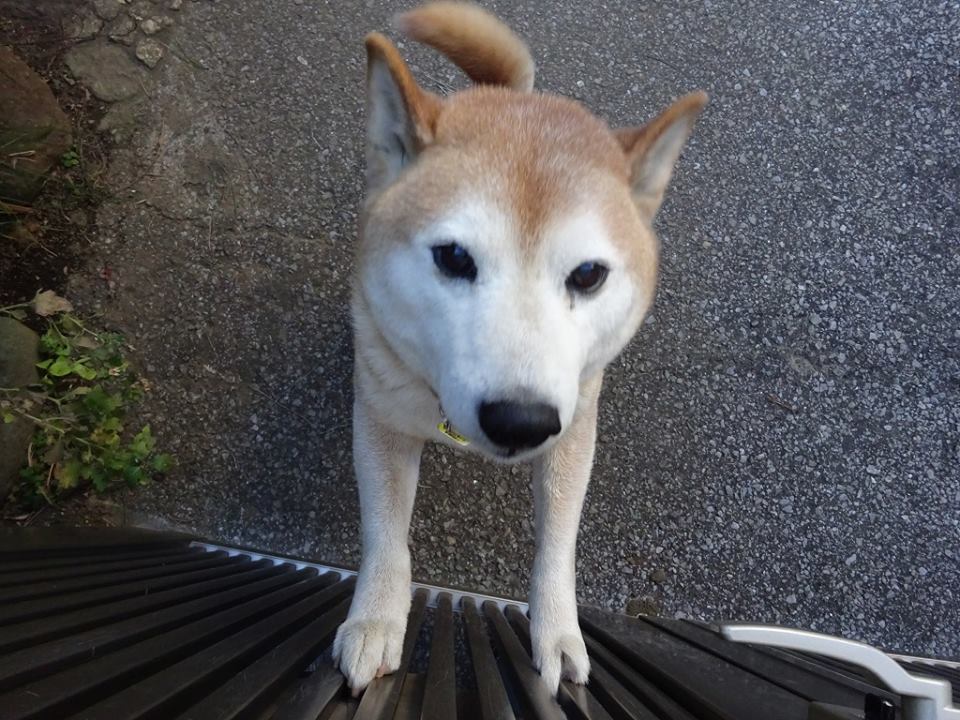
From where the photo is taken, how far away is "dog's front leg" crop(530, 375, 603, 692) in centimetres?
150

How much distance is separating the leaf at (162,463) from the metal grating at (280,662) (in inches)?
20.9

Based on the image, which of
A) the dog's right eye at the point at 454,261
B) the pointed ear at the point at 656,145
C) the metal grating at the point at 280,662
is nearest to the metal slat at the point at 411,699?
the metal grating at the point at 280,662

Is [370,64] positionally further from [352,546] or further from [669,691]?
[352,546]

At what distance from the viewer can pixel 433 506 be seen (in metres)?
2.21

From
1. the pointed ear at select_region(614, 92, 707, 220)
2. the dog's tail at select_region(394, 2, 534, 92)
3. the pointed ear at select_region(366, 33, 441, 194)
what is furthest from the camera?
the dog's tail at select_region(394, 2, 534, 92)

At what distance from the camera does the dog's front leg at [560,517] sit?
1.50 meters

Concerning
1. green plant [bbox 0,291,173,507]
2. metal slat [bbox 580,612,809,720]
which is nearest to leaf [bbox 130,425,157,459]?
green plant [bbox 0,291,173,507]

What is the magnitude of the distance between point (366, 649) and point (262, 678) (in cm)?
31

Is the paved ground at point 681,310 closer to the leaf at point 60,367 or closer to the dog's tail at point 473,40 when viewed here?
the leaf at point 60,367

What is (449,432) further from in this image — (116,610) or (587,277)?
(116,610)

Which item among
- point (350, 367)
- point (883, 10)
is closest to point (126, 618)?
point (350, 367)

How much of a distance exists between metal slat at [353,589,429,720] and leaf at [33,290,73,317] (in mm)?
1643

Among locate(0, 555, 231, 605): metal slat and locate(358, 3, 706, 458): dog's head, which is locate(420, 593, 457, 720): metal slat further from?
locate(0, 555, 231, 605): metal slat

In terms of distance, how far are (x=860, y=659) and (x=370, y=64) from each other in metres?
1.27
